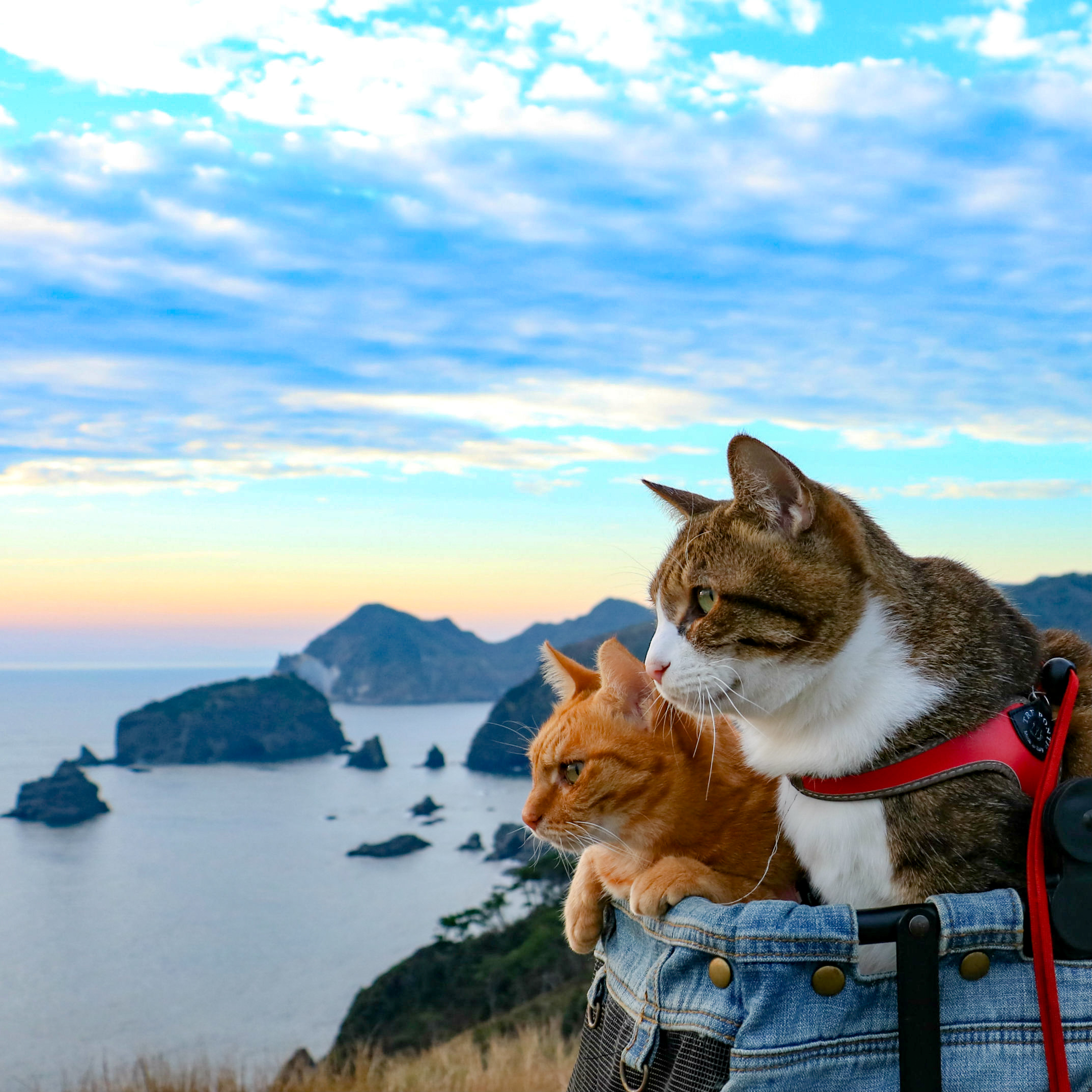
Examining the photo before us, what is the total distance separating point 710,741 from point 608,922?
1.71 ft

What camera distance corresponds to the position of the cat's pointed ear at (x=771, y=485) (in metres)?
1.94

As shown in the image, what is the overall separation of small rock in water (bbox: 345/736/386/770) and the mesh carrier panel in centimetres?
9244

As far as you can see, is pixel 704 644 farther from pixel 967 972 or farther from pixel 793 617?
pixel 967 972

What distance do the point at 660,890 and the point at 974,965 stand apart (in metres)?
0.57

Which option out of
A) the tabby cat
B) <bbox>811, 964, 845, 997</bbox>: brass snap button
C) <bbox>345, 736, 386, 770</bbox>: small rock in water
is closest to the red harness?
the tabby cat

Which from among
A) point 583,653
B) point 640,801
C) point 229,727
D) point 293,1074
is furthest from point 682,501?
point 229,727

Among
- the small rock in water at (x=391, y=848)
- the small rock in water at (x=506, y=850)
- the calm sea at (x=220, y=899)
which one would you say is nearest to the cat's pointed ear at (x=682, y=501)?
the calm sea at (x=220, y=899)

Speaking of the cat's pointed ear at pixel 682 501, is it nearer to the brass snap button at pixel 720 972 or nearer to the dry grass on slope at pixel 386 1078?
the brass snap button at pixel 720 972

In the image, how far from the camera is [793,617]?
1.96 metres

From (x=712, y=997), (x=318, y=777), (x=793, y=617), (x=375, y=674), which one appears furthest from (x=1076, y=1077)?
(x=375, y=674)

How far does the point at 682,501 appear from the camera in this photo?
2.43 m

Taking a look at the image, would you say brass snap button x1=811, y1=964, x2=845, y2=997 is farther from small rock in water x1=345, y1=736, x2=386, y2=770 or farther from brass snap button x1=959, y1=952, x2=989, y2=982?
small rock in water x1=345, y1=736, x2=386, y2=770

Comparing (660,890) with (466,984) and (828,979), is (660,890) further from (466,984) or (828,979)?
(466,984)

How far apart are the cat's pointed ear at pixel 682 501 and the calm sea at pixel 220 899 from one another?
1365 inches
